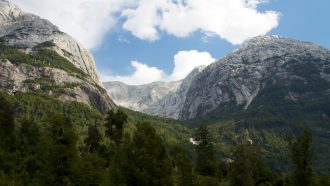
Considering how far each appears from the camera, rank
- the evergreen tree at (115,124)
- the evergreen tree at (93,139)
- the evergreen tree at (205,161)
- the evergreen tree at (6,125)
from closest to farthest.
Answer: the evergreen tree at (115,124)
the evergreen tree at (6,125)
the evergreen tree at (205,161)
the evergreen tree at (93,139)

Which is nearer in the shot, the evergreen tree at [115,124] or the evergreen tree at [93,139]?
the evergreen tree at [115,124]

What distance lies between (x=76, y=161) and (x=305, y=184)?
6214 centimetres

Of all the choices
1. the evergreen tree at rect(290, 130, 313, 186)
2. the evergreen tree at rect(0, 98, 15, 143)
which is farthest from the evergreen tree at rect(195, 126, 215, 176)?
the evergreen tree at rect(0, 98, 15, 143)

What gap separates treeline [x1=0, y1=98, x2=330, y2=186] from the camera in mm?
86550

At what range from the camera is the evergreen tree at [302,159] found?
4653 inches

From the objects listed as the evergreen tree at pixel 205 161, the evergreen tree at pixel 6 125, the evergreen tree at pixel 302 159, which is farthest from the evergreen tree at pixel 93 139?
the evergreen tree at pixel 302 159

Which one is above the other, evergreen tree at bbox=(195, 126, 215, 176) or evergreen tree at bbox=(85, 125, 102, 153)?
evergreen tree at bbox=(85, 125, 102, 153)

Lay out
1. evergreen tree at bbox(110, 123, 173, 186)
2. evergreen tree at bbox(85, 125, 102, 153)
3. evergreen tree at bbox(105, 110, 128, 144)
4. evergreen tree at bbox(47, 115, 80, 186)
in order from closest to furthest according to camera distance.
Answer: evergreen tree at bbox(47, 115, 80, 186)
evergreen tree at bbox(110, 123, 173, 186)
evergreen tree at bbox(105, 110, 128, 144)
evergreen tree at bbox(85, 125, 102, 153)

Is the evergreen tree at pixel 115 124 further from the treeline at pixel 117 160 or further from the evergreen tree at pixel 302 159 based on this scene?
the evergreen tree at pixel 302 159

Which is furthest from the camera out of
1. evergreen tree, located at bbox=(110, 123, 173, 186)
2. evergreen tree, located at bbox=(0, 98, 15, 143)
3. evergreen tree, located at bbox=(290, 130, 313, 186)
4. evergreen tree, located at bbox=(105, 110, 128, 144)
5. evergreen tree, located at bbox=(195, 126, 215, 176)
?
evergreen tree, located at bbox=(195, 126, 215, 176)

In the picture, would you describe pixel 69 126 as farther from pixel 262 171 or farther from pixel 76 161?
pixel 262 171

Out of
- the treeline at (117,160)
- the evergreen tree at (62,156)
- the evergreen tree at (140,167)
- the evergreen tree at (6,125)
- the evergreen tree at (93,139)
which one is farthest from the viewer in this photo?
the evergreen tree at (93,139)

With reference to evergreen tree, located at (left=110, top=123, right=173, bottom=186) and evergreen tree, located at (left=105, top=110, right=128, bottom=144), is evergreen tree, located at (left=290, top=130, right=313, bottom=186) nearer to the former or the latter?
evergreen tree, located at (left=110, top=123, right=173, bottom=186)

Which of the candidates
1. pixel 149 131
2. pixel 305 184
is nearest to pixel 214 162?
pixel 305 184
